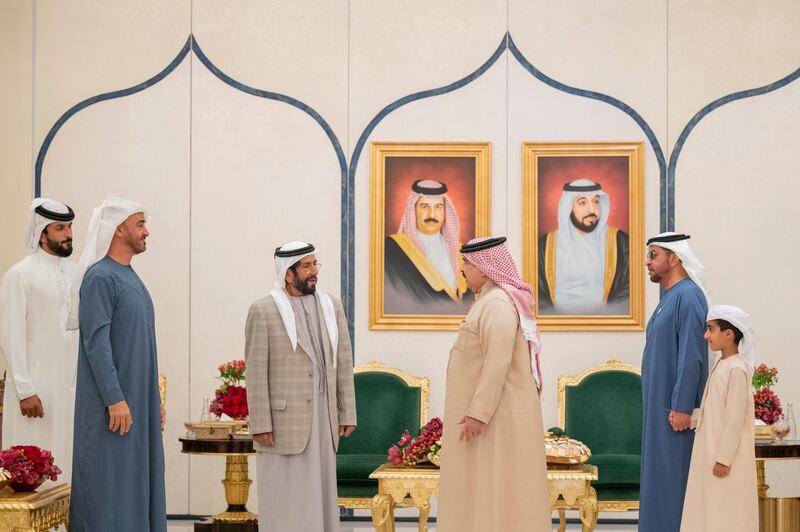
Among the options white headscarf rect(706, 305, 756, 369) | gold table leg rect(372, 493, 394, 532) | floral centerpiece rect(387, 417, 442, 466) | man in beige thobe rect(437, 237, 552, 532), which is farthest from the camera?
floral centerpiece rect(387, 417, 442, 466)

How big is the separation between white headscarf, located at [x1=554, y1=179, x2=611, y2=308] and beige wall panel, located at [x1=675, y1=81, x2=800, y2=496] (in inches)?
22.4

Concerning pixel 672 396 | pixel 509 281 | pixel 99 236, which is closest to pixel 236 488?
pixel 99 236

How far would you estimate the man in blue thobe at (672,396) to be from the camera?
5215mm

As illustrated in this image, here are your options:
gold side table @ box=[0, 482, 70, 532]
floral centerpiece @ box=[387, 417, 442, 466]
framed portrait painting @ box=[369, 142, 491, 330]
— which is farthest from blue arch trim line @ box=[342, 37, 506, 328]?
gold side table @ box=[0, 482, 70, 532]

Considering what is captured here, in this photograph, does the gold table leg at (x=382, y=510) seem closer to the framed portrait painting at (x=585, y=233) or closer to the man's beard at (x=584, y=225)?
the framed portrait painting at (x=585, y=233)

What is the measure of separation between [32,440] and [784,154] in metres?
5.32

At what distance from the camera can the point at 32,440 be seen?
5.67 m

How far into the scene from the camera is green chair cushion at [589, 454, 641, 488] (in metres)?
6.35

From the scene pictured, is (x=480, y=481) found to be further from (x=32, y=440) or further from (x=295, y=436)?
(x=32, y=440)

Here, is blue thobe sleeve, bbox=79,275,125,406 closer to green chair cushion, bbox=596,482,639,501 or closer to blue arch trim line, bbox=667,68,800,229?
green chair cushion, bbox=596,482,639,501

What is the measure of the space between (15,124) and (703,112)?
496 centimetres

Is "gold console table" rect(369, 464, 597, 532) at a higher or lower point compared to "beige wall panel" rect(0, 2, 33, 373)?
lower

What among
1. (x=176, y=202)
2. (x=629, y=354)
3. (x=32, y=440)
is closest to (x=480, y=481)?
(x=32, y=440)

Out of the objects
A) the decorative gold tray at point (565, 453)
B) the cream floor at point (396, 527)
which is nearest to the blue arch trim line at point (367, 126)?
the cream floor at point (396, 527)
